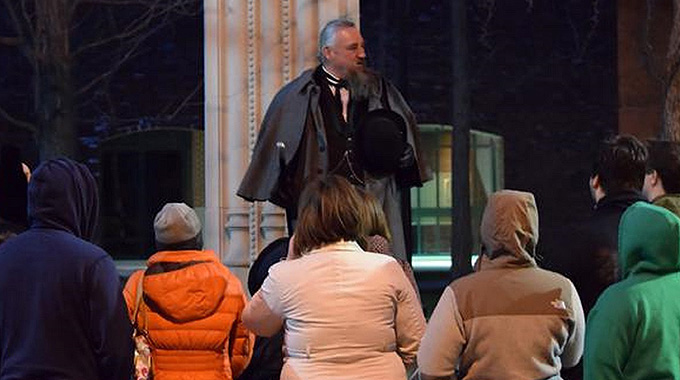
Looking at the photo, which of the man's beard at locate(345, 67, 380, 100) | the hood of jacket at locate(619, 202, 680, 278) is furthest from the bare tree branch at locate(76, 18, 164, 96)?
the hood of jacket at locate(619, 202, 680, 278)

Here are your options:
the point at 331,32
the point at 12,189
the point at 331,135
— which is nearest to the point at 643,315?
the point at 331,135

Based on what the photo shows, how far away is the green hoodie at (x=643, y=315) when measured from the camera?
4.25 m

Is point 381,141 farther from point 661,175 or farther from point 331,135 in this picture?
point 661,175

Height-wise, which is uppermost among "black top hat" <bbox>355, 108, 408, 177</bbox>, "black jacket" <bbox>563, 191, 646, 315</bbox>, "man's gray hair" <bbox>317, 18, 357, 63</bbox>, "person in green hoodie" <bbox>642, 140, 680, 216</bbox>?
"man's gray hair" <bbox>317, 18, 357, 63</bbox>

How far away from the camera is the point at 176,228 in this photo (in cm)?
534

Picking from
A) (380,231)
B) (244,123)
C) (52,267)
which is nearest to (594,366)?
A: (380,231)

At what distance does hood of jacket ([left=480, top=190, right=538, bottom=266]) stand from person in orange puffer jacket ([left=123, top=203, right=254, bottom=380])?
1394 mm

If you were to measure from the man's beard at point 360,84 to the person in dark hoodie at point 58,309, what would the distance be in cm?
204

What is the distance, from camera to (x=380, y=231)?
4836 millimetres

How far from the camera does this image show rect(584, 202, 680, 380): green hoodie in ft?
13.9

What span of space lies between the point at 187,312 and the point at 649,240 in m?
2.01

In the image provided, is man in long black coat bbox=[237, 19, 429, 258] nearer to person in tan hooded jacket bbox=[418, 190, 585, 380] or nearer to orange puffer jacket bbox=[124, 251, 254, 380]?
orange puffer jacket bbox=[124, 251, 254, 380]

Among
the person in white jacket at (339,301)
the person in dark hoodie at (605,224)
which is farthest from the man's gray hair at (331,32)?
the person in white jacket at (339,301)

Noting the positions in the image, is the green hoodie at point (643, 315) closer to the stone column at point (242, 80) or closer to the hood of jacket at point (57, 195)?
the hood of jacket at point (57, 195)
